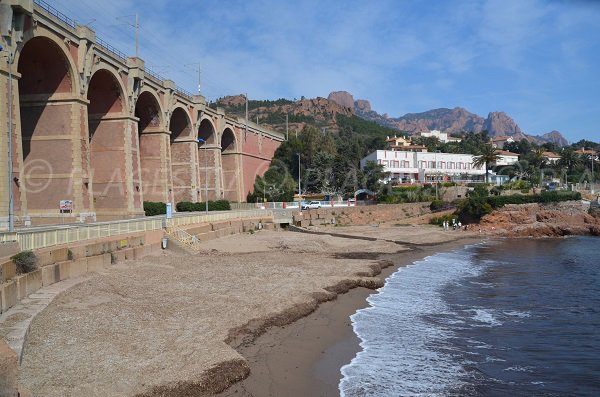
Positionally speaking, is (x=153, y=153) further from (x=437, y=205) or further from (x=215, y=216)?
(x=437, y=205)

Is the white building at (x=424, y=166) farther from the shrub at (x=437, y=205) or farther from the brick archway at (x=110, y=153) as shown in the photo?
the brick archway at (x=110, y=153)

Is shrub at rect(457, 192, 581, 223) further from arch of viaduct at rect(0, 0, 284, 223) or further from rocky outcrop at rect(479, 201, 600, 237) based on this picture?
arch of viaduct at rect(0, 0, 284, 223)

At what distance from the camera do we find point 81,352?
10.2 meters

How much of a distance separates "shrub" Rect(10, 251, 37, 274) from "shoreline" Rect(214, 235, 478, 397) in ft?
24.1

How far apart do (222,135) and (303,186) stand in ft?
57.5

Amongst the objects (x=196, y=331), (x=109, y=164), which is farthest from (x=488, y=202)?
(x=196, y=331)

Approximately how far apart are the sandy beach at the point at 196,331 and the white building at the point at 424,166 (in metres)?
67.4

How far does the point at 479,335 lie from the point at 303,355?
6.02 metres

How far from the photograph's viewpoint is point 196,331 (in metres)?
12.6

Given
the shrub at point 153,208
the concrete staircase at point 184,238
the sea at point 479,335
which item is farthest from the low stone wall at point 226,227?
the sea at point 479,335

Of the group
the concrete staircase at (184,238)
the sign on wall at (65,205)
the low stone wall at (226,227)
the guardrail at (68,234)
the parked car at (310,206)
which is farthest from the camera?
the parked car at (310,206)

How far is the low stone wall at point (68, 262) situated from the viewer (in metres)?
13.2

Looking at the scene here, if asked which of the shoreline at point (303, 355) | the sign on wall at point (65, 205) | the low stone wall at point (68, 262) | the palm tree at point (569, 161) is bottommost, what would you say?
the shoreline at point (303, 355)

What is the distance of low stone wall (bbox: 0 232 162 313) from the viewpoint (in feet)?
43.4
